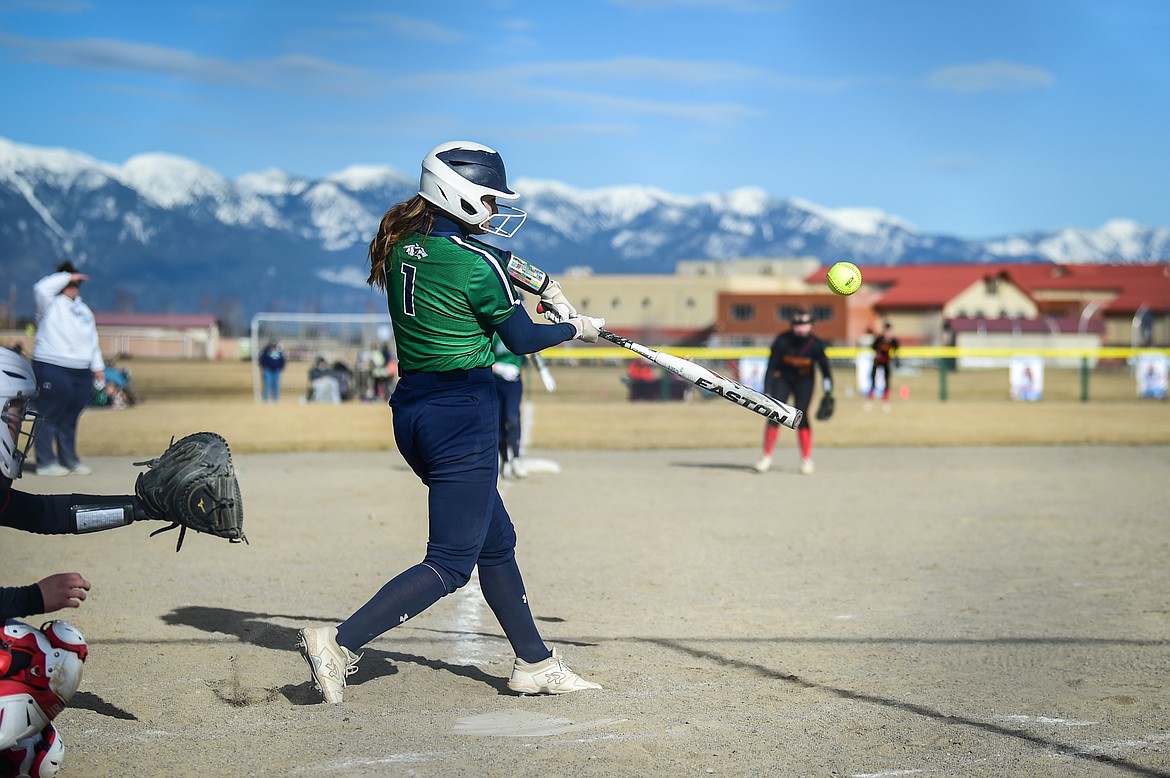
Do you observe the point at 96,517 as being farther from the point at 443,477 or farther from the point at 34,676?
the point at 443,477

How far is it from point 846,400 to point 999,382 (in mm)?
13506

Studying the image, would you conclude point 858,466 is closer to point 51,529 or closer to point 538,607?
point 538,607

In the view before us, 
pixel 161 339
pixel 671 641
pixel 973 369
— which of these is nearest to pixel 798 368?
pixel 671 641

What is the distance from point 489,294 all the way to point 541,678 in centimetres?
167

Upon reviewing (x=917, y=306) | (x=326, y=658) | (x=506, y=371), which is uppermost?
(x=917, y=306)

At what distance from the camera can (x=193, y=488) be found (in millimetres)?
4461

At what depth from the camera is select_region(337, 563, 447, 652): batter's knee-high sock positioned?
4.96 meters

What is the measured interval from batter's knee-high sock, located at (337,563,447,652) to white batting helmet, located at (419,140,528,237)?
1447 millimetres

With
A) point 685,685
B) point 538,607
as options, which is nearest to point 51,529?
point 685,685

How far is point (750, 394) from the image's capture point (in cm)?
579

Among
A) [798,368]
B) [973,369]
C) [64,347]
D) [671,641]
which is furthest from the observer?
[973,369]

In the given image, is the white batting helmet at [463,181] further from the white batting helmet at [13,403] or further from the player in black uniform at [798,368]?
the player in black uniform at [798,368]

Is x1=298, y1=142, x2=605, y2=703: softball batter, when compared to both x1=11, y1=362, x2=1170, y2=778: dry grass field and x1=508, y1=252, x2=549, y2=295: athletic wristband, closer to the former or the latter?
x1=508, y1=252, x2=549, y2=295: athletic wristband

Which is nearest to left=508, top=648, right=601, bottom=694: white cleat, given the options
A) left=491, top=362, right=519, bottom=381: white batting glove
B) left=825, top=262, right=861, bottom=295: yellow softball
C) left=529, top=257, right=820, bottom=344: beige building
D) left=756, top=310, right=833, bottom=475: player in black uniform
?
left=825, top=262, right=861, bottom=295: yellow softball
